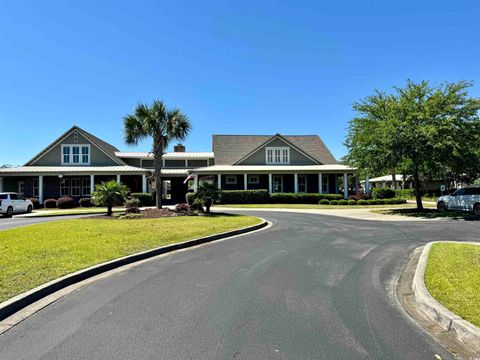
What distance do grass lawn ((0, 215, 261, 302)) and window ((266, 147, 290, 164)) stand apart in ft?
76.9

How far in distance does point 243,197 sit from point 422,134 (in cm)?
1659

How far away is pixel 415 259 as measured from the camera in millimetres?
8430

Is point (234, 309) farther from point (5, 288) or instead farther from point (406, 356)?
point (5, 288)

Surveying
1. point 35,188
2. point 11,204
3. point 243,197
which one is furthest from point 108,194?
point 35,188

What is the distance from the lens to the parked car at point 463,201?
63.6 feet

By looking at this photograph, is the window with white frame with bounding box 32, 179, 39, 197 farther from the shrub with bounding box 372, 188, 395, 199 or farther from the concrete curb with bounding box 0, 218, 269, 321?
the shrub with bounding box 372, 188, 395, 199

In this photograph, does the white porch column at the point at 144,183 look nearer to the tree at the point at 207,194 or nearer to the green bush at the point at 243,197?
the green bush at the point at 243,197

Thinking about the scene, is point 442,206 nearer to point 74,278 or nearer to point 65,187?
point 74,278

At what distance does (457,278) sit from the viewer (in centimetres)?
601

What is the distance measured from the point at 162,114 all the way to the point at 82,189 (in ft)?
52.5

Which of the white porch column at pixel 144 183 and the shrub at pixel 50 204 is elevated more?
the white porch column at pixel 144 183

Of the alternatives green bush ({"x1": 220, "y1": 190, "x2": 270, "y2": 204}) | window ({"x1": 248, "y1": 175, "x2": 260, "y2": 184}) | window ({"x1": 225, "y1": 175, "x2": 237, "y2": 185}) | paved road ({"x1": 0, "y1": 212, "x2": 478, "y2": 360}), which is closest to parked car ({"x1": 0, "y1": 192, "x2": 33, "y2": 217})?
green bush ({"x1": 220, "y1": 190, "x2": 270, "y2": 204})

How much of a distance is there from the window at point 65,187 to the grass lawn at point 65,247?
22382 mm

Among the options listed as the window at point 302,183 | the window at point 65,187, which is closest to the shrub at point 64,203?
the window at point 65,187
